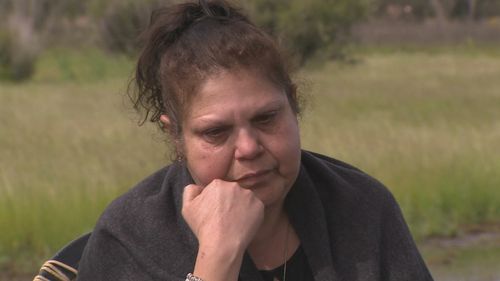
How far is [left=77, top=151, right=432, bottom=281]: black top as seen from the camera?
8.98 ft

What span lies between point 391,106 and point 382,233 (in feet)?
44.5

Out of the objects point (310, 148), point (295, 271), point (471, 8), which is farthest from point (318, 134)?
point (471, 8)

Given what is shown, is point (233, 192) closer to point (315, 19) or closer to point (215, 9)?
point (215, 9)

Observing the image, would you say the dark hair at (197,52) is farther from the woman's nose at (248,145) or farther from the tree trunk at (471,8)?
the tree trunk at (471,8)

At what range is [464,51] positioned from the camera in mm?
37812

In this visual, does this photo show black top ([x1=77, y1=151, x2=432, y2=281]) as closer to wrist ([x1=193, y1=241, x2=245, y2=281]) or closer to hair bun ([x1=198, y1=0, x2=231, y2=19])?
wrist ([x1=193, y1=241, x2=245, y2=281])

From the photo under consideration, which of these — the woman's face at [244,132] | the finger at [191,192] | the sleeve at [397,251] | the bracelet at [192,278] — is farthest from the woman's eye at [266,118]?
the sleeve at [397,251]

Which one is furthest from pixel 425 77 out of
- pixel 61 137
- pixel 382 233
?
pixel 382 233

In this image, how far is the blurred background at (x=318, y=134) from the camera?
23.9 feet

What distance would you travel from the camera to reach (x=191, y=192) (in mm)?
2707

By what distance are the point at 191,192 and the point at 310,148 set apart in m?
6.81

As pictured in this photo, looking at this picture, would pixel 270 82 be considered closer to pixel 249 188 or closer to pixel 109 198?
pixel 249 188

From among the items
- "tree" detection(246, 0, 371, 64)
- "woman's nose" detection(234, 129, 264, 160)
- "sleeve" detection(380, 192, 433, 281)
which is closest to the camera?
"woman's nose" detection(234, 129, 264, 160)

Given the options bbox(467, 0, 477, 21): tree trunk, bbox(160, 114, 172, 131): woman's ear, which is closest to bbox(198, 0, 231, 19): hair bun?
bbox(160, 114, 172, 131): woman's ear
